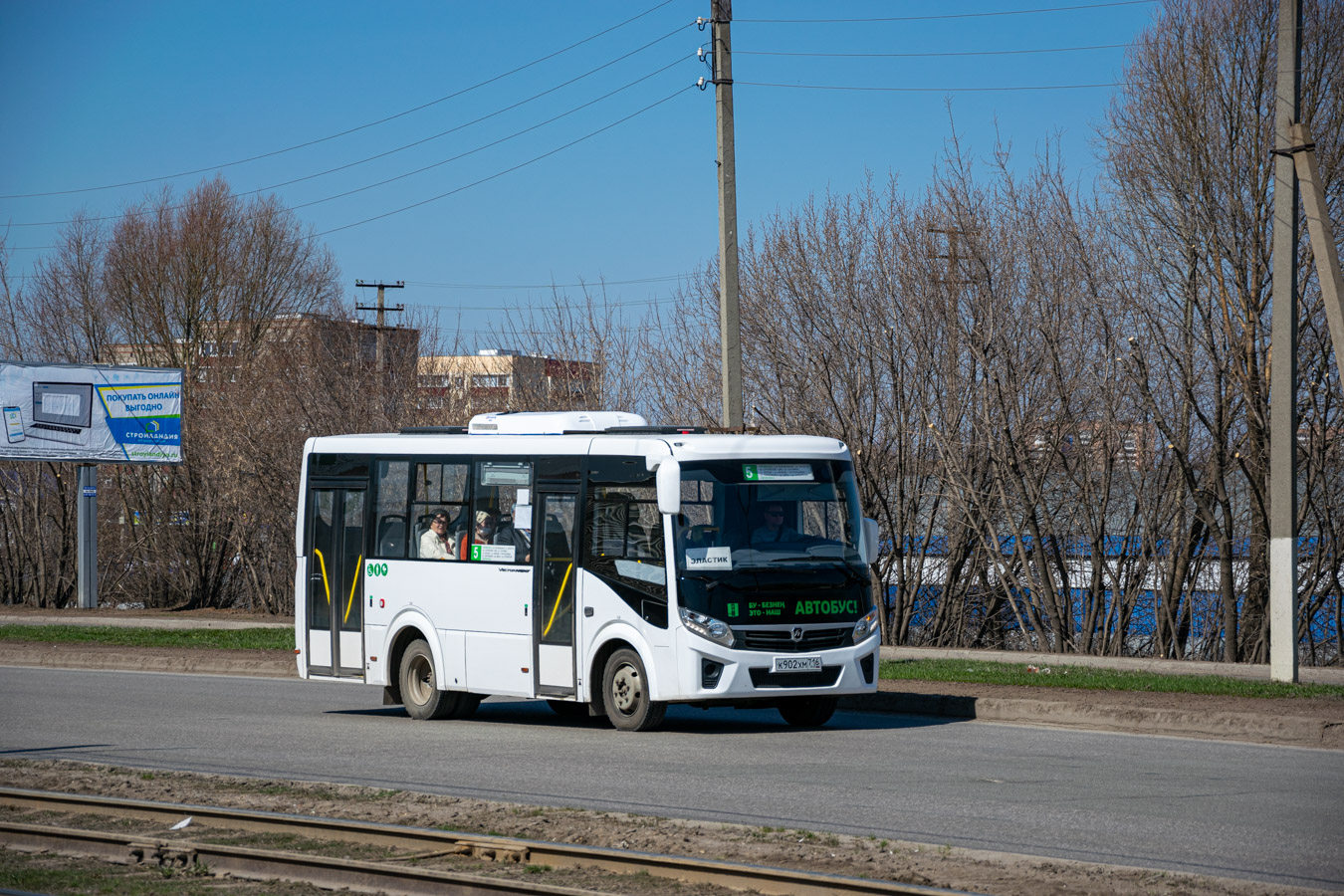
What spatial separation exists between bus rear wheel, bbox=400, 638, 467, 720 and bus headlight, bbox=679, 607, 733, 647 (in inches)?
134

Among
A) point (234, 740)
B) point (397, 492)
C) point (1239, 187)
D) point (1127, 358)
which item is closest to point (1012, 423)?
point (1127, 358)

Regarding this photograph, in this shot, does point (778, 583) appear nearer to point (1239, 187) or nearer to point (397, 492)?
point (397, 492)

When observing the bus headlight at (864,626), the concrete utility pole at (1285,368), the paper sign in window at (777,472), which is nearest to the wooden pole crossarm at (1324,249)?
the concrete utility pole at (1285,368)

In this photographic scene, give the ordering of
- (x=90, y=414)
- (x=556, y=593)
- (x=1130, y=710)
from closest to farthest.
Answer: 1. (x=1130, y=710)
2. (x=556, y=593)
3. (x=90, y=414)

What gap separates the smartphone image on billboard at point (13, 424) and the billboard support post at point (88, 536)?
155 cm

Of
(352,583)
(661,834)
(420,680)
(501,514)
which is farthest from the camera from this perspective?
(352,583)

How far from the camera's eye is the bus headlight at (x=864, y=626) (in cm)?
1412

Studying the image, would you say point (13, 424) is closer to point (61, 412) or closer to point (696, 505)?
point (61, 412)

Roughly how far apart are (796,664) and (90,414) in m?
27.3

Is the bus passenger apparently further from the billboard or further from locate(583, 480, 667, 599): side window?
the billboard

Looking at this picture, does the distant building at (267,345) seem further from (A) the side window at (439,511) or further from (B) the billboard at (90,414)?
(A) the side window at (439,511)

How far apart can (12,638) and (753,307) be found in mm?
14608

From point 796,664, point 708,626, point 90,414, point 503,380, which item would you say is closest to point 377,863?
point 708,626

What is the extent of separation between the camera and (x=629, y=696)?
14.2 metres
